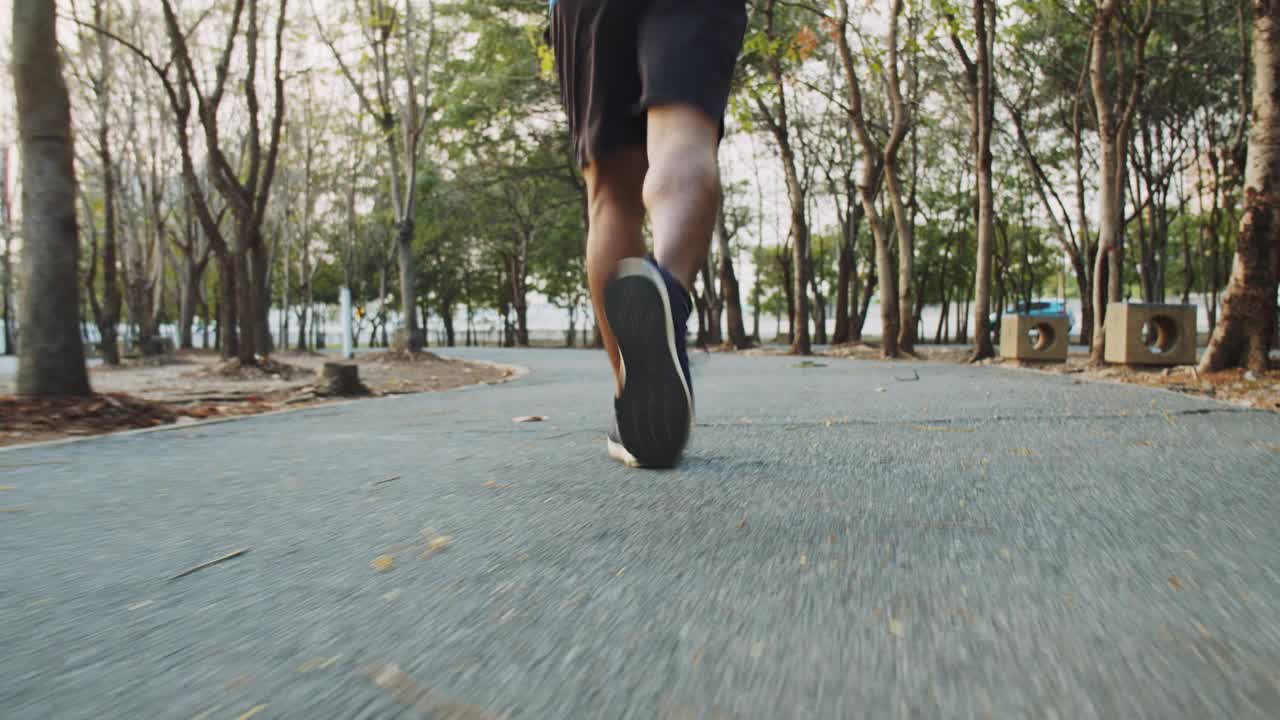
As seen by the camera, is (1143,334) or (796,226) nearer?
(1143,334)

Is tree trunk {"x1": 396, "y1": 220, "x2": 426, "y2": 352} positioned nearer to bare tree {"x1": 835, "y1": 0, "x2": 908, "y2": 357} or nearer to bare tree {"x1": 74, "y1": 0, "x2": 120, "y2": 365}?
bare tree {"x1": 74, "y1": 0, "x2": 120, "y2": 365}

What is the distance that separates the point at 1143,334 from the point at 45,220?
10042 millimetres

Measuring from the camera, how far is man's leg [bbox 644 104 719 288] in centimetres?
210

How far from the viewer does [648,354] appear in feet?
6.15

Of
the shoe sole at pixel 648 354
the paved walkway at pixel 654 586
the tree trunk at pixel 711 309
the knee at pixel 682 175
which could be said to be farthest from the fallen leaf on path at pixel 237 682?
the tree trunk at pixel 711 309

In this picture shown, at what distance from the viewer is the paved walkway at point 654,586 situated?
0.83m

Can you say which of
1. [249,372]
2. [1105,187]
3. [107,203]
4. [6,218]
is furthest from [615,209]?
[6,218]

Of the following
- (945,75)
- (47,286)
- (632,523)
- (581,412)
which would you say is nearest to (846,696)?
(632,523)

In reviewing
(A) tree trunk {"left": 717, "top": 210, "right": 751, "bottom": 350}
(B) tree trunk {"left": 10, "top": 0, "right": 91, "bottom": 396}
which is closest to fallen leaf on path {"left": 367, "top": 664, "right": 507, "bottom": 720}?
(B) tree trunk {"left": 10, "top": 0, "right": 91, "bottom": 396}

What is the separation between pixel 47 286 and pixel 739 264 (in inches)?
1691

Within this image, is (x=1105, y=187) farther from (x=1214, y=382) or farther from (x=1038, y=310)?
(x=1038, y=310)

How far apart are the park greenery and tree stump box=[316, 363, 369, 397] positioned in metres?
1.74

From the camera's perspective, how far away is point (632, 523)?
155 centimetres

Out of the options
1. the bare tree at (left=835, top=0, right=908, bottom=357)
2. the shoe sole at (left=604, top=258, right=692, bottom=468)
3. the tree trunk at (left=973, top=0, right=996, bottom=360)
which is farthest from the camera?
the bare tree at (left=835, top=0, right=908, bottom=357)
